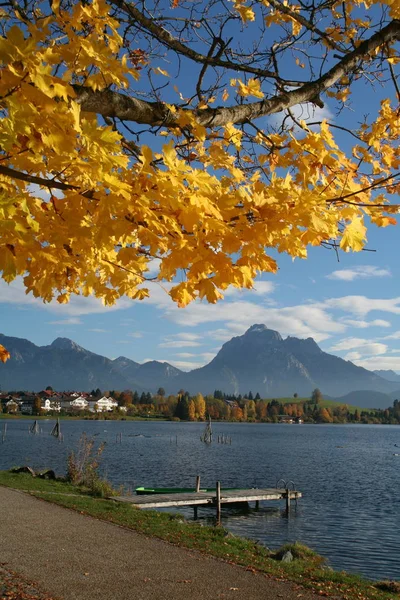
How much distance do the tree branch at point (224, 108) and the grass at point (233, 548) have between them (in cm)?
718

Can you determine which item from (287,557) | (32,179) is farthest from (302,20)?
(287,557)

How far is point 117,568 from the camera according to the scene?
7.98 m

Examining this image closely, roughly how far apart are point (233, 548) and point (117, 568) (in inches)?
133

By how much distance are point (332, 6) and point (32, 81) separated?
4298 mm

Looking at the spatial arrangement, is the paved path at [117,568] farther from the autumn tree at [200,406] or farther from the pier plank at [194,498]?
the autumn tree at [200,406]

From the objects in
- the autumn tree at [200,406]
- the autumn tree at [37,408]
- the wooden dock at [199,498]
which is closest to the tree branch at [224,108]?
the wooden dock at [199,498]

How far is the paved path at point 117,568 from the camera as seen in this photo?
698 cm

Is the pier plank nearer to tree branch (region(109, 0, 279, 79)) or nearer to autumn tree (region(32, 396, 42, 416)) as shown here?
tree branch (region(109, 0, 279, 79))

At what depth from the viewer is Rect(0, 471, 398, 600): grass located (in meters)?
8.69

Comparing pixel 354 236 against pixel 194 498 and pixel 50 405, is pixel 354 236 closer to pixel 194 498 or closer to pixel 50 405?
pixel 194 498

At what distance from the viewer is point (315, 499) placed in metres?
28.7

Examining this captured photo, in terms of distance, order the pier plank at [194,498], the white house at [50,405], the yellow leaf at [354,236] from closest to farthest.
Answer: the yellow leaf at [354,236]
the pier plank at [194,498]
the white house at [50,405]

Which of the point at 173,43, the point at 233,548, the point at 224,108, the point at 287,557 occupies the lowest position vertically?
the point at 287,557

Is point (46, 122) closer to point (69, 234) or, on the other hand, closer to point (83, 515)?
point (69, 234)
